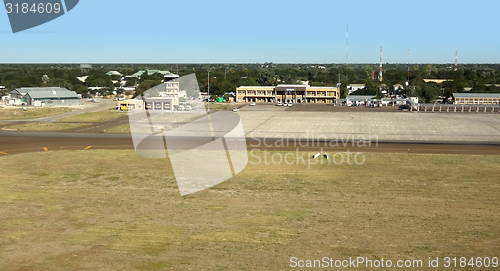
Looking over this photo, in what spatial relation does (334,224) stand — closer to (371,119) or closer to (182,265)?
(182,265)

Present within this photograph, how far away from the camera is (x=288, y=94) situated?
137 meters

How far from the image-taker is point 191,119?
282ft

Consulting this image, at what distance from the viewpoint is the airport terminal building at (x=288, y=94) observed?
135 metres

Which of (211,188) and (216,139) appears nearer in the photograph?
(211,188)

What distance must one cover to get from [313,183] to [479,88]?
13459cm

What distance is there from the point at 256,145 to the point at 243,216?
92.3ft

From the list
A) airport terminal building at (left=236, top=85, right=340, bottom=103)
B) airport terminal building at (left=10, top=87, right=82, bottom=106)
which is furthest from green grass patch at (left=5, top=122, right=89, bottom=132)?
airport terminal building at (left=236, top=85, right=340, bottom=103)

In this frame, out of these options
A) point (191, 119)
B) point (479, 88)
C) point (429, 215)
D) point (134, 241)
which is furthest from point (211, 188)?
point (479, 88)

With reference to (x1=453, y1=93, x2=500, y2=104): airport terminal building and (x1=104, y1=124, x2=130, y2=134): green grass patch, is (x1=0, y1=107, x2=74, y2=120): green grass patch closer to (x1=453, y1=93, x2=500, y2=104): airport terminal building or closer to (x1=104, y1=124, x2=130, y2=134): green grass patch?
(x1=104, y1=124, x2=130, y2=134): green grass patch
